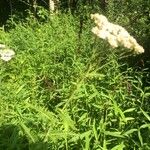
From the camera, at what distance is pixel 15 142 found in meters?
3.65


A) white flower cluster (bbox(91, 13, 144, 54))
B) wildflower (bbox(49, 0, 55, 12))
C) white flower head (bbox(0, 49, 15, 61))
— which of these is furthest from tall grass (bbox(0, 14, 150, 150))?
wildflower (bbox(49, 0, 55, 12))

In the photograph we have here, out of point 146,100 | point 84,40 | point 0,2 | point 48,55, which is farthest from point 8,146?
point 0,2

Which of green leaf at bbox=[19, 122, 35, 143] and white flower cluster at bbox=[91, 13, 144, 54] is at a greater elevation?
white flower cluster at bbox=[91, 13, 144, 54]

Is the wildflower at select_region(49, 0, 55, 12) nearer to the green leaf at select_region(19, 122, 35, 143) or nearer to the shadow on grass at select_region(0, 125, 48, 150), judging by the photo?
the shadow on grass at select_region(0, 125, 48, 150)

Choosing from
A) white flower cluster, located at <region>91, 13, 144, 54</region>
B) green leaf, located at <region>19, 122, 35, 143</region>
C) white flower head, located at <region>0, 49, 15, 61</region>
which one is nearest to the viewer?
green leaf, located at <region>19, 122, 35, 143</region>

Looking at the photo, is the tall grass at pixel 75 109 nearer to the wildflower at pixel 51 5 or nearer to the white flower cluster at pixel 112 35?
the white flower cluster at pixel 112 35

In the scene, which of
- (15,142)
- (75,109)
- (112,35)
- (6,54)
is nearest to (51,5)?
(6,54)

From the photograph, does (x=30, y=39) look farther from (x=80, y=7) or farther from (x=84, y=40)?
(x=80, y=7)

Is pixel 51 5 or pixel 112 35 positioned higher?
pixel 51 5

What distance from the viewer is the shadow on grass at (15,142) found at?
3640 mm

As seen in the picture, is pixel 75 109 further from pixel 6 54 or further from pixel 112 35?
pixel 6 54

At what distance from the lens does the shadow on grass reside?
3640 mm

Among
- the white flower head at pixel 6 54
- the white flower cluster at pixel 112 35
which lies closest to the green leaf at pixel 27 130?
the white flower cluster at pixel 112 35

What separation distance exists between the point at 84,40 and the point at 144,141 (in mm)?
3113
